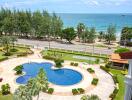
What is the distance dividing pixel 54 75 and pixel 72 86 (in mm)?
9318

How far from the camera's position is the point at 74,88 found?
43281 mm

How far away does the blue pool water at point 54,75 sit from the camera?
48125 millimetres

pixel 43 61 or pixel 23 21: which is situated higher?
pixel 23 21

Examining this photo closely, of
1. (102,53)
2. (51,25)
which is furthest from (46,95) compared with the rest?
(51,25)

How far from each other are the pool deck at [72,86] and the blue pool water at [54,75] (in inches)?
63.2

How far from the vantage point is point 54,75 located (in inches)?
2082

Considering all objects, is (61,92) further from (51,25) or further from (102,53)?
(51,25)

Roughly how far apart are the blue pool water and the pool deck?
160cm

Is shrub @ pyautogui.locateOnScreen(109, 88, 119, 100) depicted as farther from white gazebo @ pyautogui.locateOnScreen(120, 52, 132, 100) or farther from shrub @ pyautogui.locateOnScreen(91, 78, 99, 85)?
white gazebo @ pyautogui.locateOnScreen(120, 52, 132, 100)

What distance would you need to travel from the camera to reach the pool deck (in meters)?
39.5

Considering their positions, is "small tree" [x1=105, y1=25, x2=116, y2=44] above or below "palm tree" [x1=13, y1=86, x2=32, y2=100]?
above

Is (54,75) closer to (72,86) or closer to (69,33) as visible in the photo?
(72,86)

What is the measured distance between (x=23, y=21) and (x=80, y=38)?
29.6 meters

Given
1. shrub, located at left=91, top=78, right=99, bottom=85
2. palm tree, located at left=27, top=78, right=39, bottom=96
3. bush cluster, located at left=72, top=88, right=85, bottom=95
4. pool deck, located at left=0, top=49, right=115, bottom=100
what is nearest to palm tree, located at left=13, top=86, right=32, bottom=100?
palm tree, located at left=27, top=78, right=39, bottom=96
